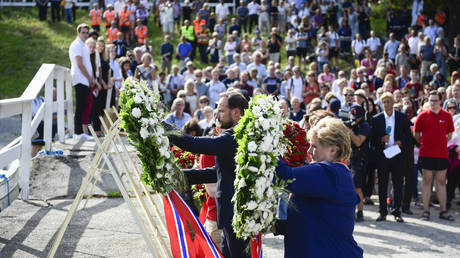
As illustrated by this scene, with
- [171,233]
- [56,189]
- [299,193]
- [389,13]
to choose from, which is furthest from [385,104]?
[389,13]

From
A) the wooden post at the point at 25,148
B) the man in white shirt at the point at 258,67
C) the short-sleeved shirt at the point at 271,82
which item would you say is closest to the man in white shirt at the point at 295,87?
the short-sleeved shirt at the point at 271,82

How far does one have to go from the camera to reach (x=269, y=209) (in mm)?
4020

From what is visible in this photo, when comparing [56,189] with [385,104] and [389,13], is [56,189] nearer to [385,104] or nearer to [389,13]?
[385,104]

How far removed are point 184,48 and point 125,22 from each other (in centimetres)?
336

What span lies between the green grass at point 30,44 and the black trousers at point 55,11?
0.99 feet

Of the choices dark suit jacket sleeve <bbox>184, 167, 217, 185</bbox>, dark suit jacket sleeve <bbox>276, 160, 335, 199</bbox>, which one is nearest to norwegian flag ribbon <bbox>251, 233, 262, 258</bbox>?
dark suit jacket sleeve <bbox>276, 160, 335, 199</bbox>

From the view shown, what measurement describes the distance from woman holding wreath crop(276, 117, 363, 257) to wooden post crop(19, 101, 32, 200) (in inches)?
172

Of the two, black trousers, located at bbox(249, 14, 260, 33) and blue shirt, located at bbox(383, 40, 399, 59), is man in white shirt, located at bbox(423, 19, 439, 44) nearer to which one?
blue shirt, located at bbox(383, 40, 399, 59)

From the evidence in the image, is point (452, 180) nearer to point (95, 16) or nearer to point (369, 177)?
point (369, 177)

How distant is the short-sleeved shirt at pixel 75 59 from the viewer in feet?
33.0

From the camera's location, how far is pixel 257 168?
3.93m

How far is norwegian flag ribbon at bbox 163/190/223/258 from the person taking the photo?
4875 millimetres

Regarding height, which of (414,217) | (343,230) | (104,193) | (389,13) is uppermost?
(389,13)

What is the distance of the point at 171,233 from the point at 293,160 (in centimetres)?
174
